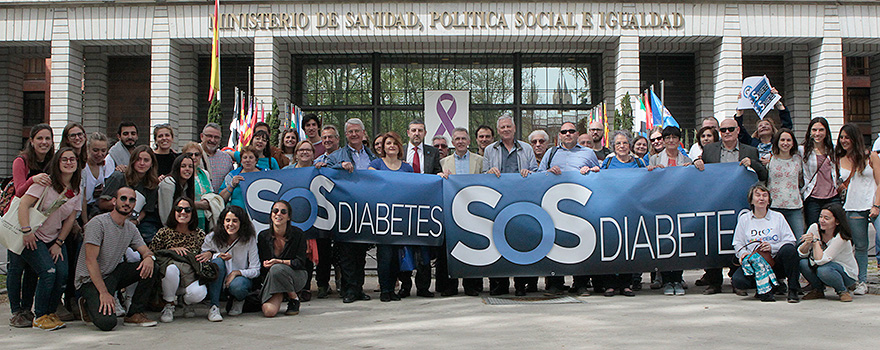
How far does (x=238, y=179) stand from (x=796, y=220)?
649 cm

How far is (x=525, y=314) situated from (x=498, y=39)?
23.2 metres

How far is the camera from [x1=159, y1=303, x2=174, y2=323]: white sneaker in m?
7.17

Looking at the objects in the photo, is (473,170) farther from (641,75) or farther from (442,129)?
(641,75)

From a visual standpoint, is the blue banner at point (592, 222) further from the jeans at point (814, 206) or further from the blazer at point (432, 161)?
the jeans at point (814, 206)

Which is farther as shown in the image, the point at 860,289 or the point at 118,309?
the point at 860,289

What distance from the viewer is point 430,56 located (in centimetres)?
3225

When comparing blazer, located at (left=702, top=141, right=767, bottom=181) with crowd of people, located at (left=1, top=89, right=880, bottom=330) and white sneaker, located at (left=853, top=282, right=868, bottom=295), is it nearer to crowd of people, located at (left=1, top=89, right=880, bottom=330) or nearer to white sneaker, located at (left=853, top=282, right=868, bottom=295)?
crowd of people, located at (left=1, top=89, right=880, bottom=330)

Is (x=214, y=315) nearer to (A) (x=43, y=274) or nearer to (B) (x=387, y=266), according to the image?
(A) (x=43, y=274)

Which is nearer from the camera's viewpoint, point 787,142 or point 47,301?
point 47,301

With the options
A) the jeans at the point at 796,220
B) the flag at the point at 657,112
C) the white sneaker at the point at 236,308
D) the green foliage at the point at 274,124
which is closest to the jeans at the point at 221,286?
the white sneaker at the point at 236,308

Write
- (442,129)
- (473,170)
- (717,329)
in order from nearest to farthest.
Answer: (717,329), (473,170), (442,129)

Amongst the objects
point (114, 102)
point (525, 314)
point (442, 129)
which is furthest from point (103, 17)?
point (525, 314)

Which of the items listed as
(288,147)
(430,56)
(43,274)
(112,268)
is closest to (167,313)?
(112,268)

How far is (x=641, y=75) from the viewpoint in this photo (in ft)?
107
